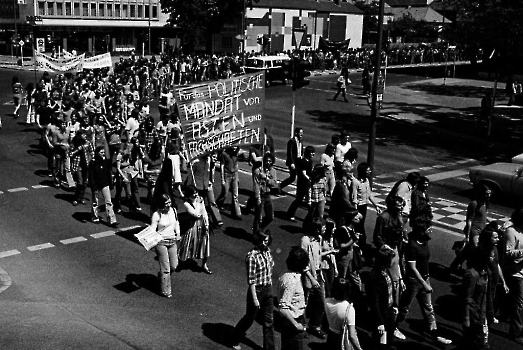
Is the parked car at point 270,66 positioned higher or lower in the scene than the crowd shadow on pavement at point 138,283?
higher

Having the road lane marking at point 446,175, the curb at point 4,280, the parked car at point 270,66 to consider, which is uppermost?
the parked car at point 270,66

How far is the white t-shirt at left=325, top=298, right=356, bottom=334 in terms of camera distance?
7727 millimetres

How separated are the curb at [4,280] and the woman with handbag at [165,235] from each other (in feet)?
8.72

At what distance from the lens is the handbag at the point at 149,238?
10.3 m

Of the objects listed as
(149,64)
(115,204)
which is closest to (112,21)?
(149,64)

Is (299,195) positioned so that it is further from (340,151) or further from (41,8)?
(41,8)

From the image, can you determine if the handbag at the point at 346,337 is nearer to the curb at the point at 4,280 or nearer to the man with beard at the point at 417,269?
the man with beard at the point at 417,269

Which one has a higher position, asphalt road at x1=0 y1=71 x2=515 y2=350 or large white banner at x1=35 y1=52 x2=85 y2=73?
large white banner at x1=35 y1=52 x2=85 y2=73

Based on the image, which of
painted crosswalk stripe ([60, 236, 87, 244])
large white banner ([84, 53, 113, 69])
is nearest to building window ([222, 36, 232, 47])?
large white banner ([84, 53, 113, 69])

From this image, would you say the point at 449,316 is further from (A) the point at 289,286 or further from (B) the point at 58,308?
(B) the point at 58,308

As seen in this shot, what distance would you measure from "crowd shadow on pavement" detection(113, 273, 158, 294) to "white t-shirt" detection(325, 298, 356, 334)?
3.91 m

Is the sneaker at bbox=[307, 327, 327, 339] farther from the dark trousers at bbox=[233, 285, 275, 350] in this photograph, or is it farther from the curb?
the curb

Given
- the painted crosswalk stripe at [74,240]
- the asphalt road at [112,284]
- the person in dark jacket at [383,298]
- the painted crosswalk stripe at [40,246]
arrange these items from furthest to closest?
the painted crosswalk stripe at [74,240], the painted crosswalk stripe at [40,246], the asphalt road at [112,284], the person in dark jacket at [383,298]

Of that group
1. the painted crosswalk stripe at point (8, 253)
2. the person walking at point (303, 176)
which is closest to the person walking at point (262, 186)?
the person walking at point (303, 176)
